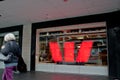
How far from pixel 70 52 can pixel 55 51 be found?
0.94 metres

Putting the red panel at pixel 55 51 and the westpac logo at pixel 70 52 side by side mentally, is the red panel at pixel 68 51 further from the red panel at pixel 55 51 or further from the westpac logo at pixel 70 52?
the red panel at pixel 55 51

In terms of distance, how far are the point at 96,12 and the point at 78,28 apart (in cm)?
137

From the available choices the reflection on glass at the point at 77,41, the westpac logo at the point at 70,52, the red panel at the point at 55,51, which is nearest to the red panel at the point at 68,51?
the westpac logo at the point at 70,52

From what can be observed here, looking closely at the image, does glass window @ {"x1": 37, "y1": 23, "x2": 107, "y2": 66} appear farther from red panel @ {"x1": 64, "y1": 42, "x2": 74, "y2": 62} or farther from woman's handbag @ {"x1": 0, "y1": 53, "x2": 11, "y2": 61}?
woman's handbag @ {"x1": 0, "y1": 53, "x2": 11, "y2": 61}

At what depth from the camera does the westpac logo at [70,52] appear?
9709 mm

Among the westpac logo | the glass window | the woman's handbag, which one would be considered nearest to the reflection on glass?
the glass window

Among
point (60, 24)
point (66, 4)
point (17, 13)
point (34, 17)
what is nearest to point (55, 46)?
point (60, 24)

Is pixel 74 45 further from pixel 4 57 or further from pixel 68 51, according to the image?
pixel 4 57

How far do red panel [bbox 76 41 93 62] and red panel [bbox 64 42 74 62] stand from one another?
1.26 feet

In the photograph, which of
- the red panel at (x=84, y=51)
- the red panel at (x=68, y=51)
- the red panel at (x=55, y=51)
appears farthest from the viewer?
the red panel at (x=55, y=51)

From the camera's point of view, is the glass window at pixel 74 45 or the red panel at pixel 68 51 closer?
the glass window at pixel 74 45

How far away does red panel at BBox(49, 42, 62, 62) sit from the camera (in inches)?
412

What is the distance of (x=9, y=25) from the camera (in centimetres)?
1197

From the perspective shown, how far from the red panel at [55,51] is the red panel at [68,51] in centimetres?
38
